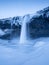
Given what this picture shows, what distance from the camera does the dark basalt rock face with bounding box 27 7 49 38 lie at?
23.5 ft

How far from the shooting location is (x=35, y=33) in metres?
7.88

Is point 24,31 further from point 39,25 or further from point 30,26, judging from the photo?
point 39,25

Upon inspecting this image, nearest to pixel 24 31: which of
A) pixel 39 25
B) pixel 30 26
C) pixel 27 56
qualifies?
pixel 30 26

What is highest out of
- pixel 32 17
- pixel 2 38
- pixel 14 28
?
pixel 32 17

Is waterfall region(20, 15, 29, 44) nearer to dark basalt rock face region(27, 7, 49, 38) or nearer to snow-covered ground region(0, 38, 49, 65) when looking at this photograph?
dark basalt rock face region(27, 7, 49, 38)

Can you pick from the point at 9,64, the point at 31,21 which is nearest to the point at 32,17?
the point at 31,21

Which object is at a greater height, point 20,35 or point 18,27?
point 18,27

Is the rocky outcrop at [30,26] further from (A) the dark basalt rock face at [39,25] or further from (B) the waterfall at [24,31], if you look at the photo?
(B) the waterfall at [24,31]

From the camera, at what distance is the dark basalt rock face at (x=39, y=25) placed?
717 centimetres

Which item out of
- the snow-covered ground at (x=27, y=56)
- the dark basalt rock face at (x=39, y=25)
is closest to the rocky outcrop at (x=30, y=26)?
the dark basalt rock face at (x=39, y=25)

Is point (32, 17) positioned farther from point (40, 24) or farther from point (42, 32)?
point (42, 32)

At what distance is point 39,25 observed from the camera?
7.48 metres

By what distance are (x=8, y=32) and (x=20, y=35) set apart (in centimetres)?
82

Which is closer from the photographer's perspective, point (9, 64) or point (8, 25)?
point (9, 64)
